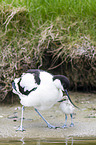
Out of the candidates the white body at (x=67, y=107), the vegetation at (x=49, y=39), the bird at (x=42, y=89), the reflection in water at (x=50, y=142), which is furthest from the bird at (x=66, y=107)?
the vegetation at (x=49, y=39)

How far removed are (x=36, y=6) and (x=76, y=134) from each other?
279 cm

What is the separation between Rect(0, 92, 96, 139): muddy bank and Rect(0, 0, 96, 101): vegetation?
1.14ft

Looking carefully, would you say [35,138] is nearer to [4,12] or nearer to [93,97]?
[93,97]

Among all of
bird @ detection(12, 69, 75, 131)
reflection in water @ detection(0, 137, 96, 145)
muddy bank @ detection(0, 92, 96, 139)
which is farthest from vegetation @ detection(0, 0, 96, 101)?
reflection in water @ detection(0, 137, 96, 145)

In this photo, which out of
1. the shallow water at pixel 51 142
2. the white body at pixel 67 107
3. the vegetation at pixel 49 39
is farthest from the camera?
the vegetation at pixel 49 39

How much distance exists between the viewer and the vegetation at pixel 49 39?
537 cm

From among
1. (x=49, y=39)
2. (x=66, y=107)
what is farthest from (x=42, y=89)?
(x=49, y=39)

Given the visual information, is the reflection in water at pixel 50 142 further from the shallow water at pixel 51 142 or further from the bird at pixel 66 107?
the bird at pixel 66 107

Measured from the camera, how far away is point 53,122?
183 inches

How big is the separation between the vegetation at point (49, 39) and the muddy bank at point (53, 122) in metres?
0.35

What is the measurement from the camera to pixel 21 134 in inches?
159

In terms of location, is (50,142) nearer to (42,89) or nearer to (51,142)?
(51,142)

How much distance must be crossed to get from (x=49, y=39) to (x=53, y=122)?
1.50m

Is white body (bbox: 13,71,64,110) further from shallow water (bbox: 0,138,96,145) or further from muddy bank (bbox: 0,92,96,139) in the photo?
shallow water (bbox: 0,138,96,145)
